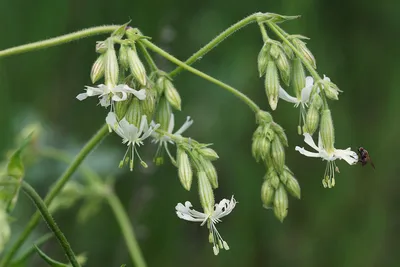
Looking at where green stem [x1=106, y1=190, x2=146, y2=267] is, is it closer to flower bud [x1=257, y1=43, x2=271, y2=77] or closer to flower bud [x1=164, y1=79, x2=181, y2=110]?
flower bud [x1=164, y1=79, x2=181, y2=110]

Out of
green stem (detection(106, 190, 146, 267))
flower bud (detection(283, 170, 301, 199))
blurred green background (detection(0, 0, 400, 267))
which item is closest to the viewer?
flower bud (detection(283, 170, 301, 199))

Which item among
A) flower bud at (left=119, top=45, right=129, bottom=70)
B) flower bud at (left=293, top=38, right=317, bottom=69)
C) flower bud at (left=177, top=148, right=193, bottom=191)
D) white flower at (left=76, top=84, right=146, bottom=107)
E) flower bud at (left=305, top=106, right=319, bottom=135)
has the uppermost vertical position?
flower bud at (left=119, top=45, right=129, bottom=70)

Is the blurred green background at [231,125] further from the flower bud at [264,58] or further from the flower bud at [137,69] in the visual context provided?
the flower bud at [137,69]

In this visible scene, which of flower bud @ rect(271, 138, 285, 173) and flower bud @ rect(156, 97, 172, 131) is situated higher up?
flower bud @ rect(156, 97, 172, 131)

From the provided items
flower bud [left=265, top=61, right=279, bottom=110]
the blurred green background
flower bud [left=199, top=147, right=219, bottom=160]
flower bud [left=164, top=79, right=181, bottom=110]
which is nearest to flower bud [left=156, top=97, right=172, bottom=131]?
flower bud [left=164, top=79, right=181, bottom=110]

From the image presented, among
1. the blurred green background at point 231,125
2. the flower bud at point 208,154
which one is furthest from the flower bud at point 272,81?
the blurred green background at point 231,125

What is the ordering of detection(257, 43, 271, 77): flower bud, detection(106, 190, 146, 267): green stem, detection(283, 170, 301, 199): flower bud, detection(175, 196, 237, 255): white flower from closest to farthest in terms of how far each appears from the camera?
detection(175, 196, 237, 255): white flower
detection(257, 43, 271, 77): flower bud
detection(283, 170, 301, 199): flower bud
detection(106, 190, 146, 267): green stem

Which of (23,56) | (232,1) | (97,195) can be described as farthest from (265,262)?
(23,56)
